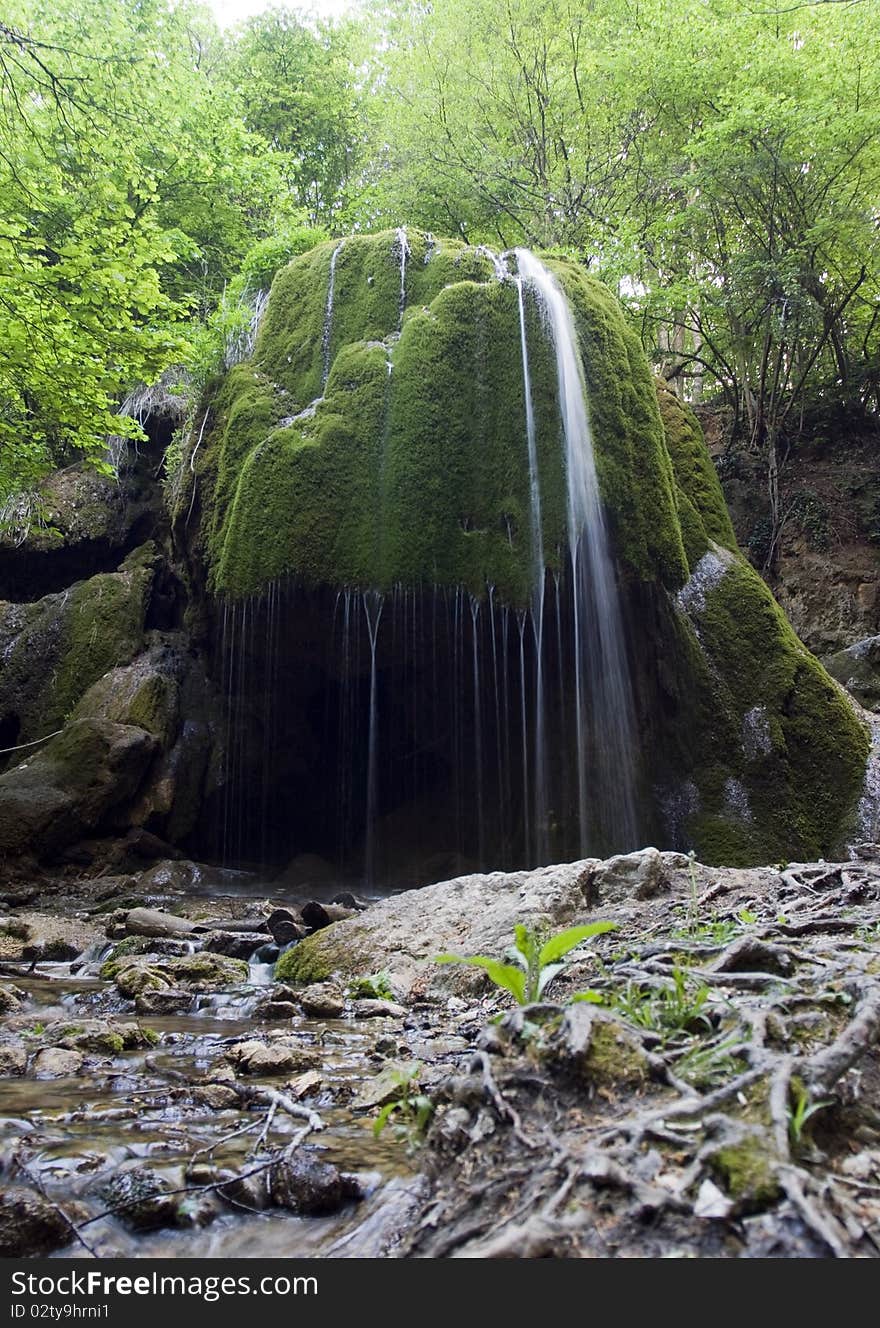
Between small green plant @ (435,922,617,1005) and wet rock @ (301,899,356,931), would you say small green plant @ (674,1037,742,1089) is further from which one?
wet rock @ (301,899,356,931)

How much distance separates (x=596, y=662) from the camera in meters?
9.08

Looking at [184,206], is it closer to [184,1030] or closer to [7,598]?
[7,598]

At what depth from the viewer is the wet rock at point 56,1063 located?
3152mm

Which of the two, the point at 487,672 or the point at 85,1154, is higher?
the point at 487,672

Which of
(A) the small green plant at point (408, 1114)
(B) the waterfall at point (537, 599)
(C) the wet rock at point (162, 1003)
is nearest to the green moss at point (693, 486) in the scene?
(B) the waterfall at point (537, 599)

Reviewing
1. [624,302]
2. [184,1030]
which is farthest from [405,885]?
[624,302]

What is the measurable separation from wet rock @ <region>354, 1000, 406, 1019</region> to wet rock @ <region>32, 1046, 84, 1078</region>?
132cm

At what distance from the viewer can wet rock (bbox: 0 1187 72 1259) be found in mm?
1797

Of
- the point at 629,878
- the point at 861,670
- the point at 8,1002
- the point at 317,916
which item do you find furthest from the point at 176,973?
the point at 861,670

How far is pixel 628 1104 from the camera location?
1855 millimetres

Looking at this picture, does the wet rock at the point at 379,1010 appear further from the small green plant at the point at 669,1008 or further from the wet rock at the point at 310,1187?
the wet rock at the point at 310,1187

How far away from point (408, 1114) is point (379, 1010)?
160 cm

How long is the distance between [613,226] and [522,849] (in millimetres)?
13749

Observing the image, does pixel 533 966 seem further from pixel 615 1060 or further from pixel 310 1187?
pixel 310 1187
